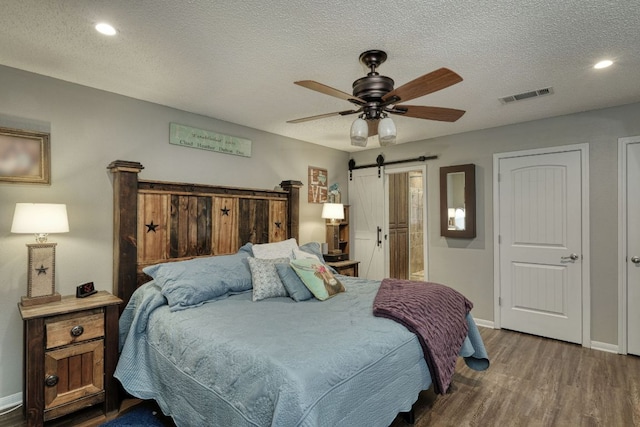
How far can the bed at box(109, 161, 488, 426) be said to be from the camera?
1.49m

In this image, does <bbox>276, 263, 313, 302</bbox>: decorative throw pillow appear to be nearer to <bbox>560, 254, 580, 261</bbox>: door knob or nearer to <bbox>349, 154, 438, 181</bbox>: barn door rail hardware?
<bbox>349, 154, 438, 181</bbox>: barn door rail hardware

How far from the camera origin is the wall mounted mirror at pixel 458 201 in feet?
13.7

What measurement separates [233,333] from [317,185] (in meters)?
3.25

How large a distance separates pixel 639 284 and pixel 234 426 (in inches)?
153

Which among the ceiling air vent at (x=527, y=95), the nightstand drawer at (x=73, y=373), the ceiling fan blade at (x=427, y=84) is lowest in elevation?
the nightstand drawer at (x=73, y=373)

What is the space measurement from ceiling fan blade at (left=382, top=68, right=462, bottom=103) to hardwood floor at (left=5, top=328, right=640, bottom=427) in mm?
2105

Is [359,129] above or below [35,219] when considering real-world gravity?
above

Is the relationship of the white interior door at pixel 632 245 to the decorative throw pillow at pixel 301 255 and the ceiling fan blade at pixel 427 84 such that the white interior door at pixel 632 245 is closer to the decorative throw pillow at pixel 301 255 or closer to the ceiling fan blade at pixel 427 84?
the ceiling fan blade at pixel 427 84

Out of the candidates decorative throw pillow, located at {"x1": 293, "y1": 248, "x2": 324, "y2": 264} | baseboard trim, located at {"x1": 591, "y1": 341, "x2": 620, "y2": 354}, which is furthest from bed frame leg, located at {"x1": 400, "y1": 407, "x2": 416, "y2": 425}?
baseboard trim, located at {"x1": 591, "y1": 341, "x2": 620, "y2": 354}

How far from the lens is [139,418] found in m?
2.28

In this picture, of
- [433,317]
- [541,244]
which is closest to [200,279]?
[433,317]

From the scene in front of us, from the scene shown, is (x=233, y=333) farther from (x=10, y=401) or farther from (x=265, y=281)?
(x=10, y=401)

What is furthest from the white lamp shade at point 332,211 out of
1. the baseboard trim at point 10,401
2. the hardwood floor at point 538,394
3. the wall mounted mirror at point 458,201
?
the baseboard trim at point 10,401

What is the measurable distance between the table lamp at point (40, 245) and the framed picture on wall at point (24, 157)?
34 centimetres
